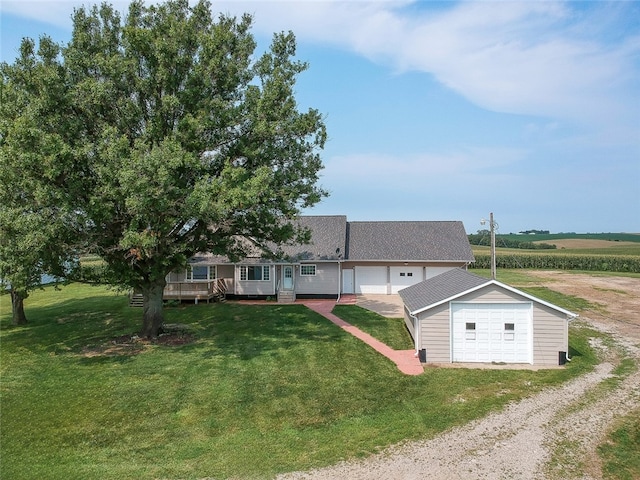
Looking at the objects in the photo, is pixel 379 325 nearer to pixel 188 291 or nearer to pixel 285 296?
pixel 285 296

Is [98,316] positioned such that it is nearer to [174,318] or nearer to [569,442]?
[174,318]

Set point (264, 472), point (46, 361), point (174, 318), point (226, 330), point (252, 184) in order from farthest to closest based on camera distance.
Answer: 1. point (174, 318)
2. point (226, 330)
3. point (46, 361)
4. point (252, 184)
5. point (264, 472)

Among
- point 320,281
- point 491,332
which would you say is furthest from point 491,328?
point 320,281

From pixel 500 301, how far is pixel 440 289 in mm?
3031

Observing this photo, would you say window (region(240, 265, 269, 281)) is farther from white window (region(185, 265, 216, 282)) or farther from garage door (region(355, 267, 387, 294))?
garage door (region(355, 267, 387, 294))

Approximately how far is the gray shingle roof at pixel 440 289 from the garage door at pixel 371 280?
10.7 metres

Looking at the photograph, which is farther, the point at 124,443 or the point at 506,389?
the point at 506,389

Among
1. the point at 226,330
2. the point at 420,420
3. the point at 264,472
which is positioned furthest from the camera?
the point at 226,330

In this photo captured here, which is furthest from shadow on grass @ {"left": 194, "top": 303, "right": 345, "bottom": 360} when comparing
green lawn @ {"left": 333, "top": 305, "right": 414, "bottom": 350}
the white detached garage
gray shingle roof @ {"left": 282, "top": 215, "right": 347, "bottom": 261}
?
gray shingle roof @ {"left": 282, "top": 215, "right": 347, "bottom": 261}

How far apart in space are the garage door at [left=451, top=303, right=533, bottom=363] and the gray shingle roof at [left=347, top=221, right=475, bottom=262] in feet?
55.5

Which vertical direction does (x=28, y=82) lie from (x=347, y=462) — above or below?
above

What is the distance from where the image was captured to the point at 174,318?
83.0 ft

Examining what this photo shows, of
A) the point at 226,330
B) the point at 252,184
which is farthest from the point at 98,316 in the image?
the point at 252,184

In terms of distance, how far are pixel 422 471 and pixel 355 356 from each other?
859cm
